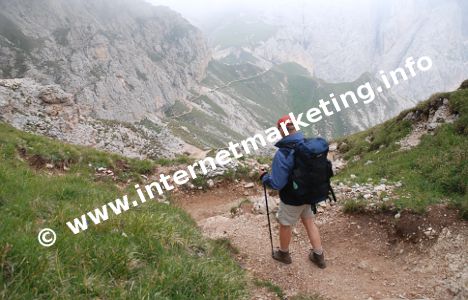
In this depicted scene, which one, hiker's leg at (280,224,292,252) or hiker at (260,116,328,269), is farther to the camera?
hiker's leg at (280,224,292,252)

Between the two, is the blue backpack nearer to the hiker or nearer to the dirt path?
the hiker

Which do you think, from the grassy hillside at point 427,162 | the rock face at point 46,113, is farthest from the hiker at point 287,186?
the rock face at point 46,113

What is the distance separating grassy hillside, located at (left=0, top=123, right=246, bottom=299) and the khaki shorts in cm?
166

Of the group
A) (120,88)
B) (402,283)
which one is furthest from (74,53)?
(402,283)

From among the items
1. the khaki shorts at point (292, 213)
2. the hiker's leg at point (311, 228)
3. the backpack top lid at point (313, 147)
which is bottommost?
the hiker's leg at point (311, 228)

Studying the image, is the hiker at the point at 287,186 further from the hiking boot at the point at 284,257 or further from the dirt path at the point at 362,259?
the dirt path at the point at 362,259

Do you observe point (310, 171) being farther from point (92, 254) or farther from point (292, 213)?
point (92, 254)

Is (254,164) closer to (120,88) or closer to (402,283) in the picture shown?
(402,283)

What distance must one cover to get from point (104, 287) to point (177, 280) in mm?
984

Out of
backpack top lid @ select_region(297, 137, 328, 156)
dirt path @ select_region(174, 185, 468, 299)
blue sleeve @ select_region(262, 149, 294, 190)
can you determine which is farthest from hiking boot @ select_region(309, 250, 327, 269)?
backpack top lid @ select_region(297, 137, 328, 156)

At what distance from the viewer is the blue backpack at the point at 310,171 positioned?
8.10 metres

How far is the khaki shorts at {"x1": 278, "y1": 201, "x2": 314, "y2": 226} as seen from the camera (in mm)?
8891

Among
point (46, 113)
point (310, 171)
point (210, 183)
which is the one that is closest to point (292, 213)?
point (310, 171)

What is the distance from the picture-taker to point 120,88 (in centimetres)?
19075
